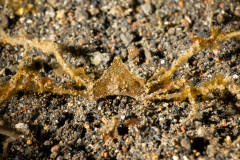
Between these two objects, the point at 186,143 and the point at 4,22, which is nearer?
the point at 186,143

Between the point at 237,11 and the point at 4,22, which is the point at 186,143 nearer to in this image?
the point at 237,11

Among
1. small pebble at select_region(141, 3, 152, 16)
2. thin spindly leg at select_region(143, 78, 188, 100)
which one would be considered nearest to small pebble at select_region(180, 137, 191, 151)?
thin spindly leg at select_region(143, 78, 188, 100)

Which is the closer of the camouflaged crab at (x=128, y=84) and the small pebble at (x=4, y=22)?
the camouflaged crab at (x=128, y=84)

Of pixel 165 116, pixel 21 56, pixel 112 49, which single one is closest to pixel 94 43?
pixel 112 49

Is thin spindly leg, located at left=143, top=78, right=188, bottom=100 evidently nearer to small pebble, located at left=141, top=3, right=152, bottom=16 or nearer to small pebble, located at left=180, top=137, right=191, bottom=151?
small pebble, located at left=180, top=137, right=191, bottom=151

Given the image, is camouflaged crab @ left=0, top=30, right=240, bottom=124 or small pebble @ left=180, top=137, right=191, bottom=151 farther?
camouflaged crab @ left=0, top=30, right=240, bottom=124

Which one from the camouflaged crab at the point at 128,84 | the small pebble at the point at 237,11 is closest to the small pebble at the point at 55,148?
the camouflaged crab at the point at 128,84

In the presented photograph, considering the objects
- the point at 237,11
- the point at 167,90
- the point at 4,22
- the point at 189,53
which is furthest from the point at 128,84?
the point at 4,22

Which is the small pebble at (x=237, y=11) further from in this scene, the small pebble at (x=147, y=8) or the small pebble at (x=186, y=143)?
the small pebble at (x=186, y=143)
